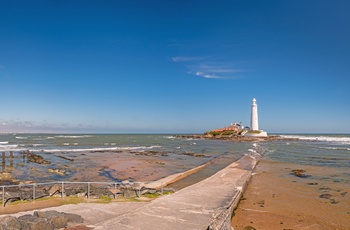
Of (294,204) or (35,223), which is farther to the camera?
(294,204)

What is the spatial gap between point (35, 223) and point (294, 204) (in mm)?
11650

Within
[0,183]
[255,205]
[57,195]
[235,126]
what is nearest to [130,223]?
[57,195]

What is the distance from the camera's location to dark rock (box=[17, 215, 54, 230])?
25.4 ft

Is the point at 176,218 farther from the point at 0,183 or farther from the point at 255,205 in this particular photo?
the point at 0,183

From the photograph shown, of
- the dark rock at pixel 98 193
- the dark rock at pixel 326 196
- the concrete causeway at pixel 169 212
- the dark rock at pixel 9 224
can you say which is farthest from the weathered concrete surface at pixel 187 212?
the dark rock at pixel 326 196

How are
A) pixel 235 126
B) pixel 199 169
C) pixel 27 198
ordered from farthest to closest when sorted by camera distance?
pixel 235 126
pixel 199 169
pixel 27 198

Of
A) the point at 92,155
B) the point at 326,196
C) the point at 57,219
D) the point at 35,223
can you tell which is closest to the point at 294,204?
the point at 326,196

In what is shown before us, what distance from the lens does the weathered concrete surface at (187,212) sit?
8555mm

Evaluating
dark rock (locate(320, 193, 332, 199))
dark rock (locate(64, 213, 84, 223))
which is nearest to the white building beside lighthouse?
dark rock (locate(320, 193, 332, 199))

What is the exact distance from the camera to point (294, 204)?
45.8 ft

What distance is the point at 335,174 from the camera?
23.3 meters

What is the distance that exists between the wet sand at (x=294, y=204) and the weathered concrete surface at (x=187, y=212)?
99 centimetres

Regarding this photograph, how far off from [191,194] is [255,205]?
3.28 meters

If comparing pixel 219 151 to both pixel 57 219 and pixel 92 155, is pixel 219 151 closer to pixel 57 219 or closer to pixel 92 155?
pixel 92 155
